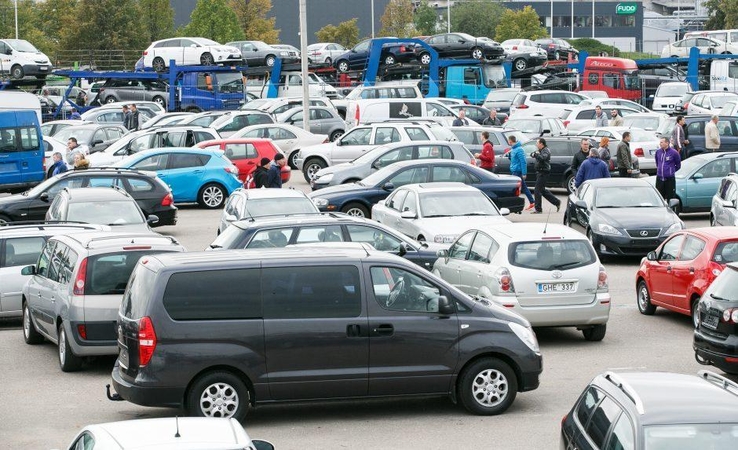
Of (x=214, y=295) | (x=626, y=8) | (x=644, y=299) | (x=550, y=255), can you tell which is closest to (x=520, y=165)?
(x=644, y=299)

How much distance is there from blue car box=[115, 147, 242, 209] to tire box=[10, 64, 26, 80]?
2798cm

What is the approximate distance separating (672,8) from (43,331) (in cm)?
16272

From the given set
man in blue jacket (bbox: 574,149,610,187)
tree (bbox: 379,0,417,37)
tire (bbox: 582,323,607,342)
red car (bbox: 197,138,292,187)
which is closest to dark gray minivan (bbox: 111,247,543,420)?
tire (bbox: 582,323,607,342)

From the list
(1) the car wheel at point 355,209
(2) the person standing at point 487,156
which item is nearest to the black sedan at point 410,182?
(1) the car wheel at point 355,209

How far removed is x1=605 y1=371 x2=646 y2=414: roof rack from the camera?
7166 millimetres

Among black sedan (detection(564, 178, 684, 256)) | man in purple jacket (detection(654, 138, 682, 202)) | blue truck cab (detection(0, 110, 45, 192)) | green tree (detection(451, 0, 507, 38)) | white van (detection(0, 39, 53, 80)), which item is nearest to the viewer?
black sedan (detection(564, 178, 684, 256))

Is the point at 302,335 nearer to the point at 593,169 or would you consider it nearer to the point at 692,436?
the point at 692,436

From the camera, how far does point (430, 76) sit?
174ft

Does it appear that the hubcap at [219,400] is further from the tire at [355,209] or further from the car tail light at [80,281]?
A: the tire at [355,209]

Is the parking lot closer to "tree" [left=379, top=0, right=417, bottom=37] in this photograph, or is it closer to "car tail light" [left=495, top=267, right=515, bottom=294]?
"car tail light" [left=495, top=267, right=515, bottom=294]

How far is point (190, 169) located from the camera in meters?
28.9

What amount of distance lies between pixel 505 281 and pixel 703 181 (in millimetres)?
12911

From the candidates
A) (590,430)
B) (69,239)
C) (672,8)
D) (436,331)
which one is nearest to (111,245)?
(69,239)

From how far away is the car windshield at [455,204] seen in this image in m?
20.6
